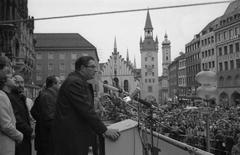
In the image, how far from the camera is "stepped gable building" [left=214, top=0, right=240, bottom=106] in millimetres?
59469

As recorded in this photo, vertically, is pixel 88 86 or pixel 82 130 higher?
pixel 88 86

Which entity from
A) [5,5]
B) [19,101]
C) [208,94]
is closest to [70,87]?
[19,101]

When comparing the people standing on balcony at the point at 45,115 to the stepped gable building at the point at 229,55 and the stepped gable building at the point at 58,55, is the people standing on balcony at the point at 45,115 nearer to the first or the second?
the stepped gable building at the point at 229,55

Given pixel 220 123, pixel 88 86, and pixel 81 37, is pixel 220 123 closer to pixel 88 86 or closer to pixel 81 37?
pixel 88 86

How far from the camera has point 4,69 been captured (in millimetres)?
4707

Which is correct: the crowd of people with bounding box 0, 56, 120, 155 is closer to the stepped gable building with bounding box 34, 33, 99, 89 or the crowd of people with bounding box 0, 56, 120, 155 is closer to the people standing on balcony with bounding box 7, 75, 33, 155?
the people standing on balcony with bounding box 7, 75, 33, 155

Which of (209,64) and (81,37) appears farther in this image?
(81,37)

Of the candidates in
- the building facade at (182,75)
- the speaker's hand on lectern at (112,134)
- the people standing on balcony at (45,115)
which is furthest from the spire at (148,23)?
the speaker's hand on lectern at (112,134)

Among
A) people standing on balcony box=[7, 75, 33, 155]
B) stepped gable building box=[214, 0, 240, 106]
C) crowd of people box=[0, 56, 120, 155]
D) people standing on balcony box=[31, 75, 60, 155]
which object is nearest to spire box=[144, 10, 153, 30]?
stepped gable building box=[214, 0, 240, 106]

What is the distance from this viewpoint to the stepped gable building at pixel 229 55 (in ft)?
195

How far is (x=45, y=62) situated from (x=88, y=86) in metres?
91.3

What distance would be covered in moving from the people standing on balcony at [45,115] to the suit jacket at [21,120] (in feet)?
1.27

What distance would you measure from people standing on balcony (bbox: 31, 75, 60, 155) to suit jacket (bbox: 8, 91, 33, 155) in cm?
39

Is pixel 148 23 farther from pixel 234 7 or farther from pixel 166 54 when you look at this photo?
pixel 234 7
